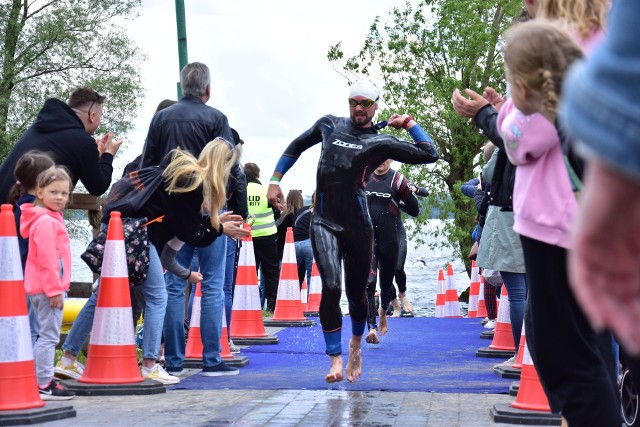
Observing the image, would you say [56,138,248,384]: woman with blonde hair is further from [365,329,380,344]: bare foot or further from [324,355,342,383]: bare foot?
[365,329,380,344]: bare foot

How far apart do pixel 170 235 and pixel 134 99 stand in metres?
34.3

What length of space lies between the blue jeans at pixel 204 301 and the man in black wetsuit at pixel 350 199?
816 millimetres

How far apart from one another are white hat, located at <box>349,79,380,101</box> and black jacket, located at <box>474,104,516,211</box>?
140 inches

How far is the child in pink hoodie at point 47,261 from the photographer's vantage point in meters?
7.14

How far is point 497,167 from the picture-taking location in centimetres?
483

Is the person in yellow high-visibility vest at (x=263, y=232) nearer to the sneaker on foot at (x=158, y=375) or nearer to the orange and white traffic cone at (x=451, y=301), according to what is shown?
the orange and white traffic cone at (x=451, y=301)

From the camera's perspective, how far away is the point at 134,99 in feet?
138

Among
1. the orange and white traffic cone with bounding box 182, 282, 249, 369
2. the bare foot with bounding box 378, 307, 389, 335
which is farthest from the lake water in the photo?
the orange and white traffic cone with bounding box 182, 282, 249, 369

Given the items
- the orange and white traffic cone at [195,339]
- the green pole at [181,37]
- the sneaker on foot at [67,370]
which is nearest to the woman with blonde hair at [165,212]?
the sneaker on foot at [67,370]

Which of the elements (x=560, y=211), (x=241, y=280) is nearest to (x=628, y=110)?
(x=560, y=211)

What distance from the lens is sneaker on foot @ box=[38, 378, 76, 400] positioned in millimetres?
7379

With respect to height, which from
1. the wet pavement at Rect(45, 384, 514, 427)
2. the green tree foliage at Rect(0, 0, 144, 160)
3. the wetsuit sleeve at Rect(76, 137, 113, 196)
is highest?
the green tree foliage at Rect(0, 0, 144, 160)

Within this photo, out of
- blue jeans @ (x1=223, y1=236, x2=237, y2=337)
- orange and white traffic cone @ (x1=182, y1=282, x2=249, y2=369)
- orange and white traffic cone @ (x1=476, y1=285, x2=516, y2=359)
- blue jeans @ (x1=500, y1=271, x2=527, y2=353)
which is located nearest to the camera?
blue jeans @ (x1=500, y1=271, x2=527, y2=353)

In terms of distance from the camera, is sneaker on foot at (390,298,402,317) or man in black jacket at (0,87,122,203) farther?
sneaker on foot at (390,298,402,317)
